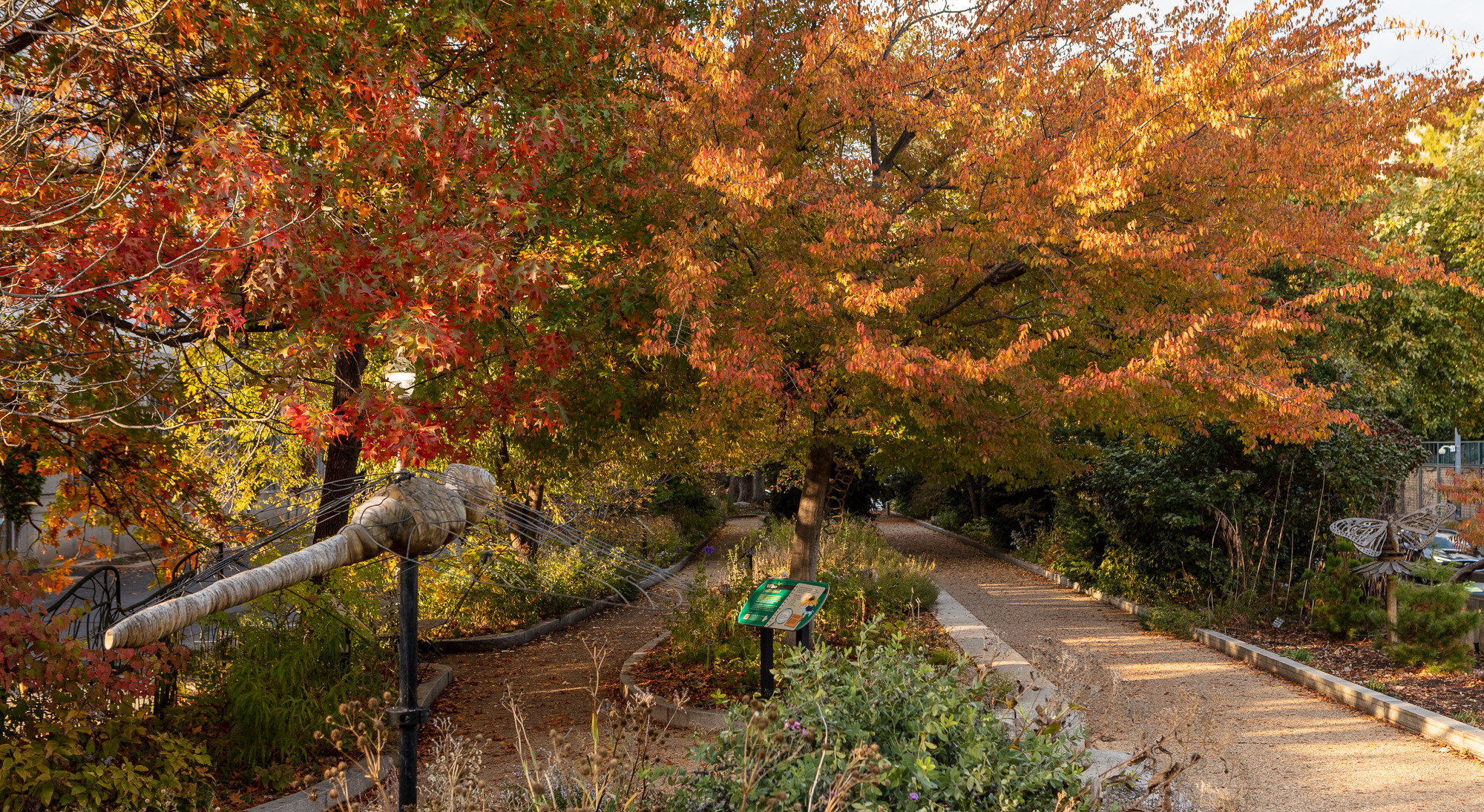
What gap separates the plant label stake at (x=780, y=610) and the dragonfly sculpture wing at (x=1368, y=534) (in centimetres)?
759

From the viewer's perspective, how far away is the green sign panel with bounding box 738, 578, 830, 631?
255 inches

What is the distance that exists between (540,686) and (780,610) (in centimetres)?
418

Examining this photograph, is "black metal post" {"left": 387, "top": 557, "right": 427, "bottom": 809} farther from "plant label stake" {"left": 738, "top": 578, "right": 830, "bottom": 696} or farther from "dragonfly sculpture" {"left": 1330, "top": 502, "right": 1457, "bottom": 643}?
"dragonfly sculpture" {"left": 1330, "top": 502, "right": 1457, "bottom": 643}

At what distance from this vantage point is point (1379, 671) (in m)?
9.51

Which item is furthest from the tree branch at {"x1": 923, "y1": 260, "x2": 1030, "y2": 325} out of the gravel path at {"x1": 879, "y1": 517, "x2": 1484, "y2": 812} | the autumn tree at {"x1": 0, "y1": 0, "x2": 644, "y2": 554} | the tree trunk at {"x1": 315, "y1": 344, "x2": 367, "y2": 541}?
the tree trunk at {"x1": 315, "y1": 344, "x2": 367, "y2": 541}

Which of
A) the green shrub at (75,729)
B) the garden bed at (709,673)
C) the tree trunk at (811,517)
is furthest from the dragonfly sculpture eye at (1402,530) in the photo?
the green shrub at (75,729)

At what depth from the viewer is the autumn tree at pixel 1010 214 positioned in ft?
23.7

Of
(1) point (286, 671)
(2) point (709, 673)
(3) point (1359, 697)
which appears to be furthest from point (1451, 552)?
(1) point (286, 671)

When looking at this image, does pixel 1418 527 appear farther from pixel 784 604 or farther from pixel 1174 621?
pixel 784 604

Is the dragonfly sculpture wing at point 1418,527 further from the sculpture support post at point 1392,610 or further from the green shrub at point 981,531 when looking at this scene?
the green shrub at point 981,531

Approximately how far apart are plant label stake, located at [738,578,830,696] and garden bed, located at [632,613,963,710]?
3.39 feet

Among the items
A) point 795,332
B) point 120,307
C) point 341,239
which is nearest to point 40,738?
point 120,307

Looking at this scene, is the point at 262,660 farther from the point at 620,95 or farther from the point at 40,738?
the point at 620,95

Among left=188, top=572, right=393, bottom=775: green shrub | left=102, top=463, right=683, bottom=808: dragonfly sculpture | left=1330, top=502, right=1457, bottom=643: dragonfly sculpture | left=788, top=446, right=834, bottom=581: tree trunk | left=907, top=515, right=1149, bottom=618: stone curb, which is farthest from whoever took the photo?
left=907, top=515, right=1149, bottom=618: stone curb
